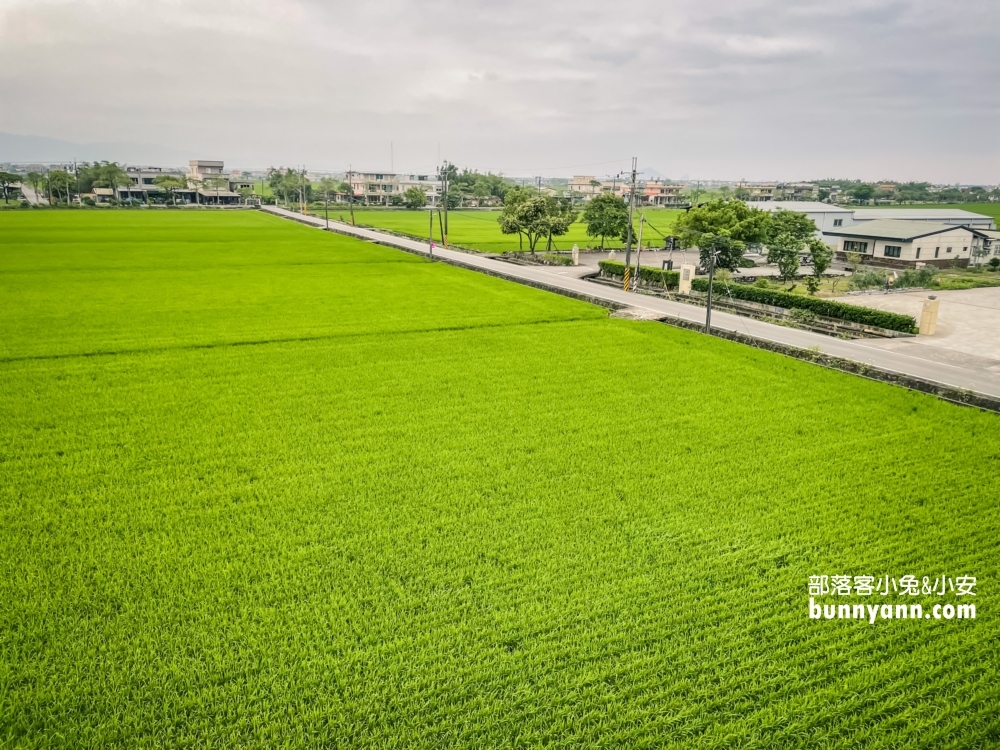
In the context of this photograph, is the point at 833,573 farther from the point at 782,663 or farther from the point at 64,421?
the point at 64,421

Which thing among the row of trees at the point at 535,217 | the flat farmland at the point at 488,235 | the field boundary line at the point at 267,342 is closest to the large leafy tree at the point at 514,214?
the row of trees at the point at 535,217

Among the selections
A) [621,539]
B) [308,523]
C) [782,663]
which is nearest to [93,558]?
[308,523]

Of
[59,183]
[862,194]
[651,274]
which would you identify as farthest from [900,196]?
[59,183]

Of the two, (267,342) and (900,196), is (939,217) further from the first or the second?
(900,196)

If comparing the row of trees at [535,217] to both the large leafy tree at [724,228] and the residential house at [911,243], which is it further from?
the residential house at [911,243]

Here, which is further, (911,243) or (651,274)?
(911,243)

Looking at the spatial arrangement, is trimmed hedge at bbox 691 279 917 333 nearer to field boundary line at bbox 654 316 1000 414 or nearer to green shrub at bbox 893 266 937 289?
field boundary line at bbox 654 316 1000 414
